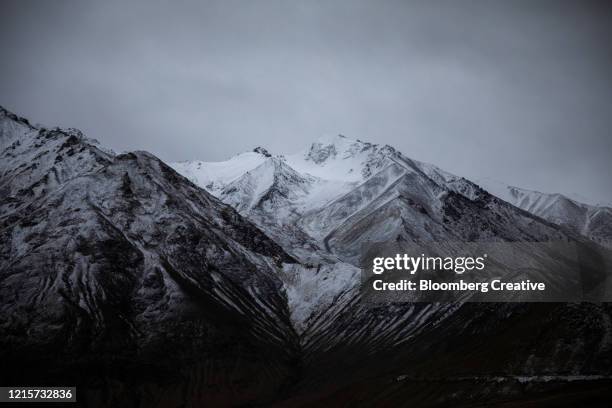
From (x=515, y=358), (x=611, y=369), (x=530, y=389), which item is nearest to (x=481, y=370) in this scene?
(x=515, y=358)

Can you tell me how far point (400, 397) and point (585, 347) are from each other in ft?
169

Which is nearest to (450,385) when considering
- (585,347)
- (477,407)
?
(477,407)

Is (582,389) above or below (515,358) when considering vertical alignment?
below

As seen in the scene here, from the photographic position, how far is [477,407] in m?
170

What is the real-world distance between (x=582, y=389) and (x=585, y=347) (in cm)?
2413

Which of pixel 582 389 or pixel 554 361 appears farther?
pixel 554 361

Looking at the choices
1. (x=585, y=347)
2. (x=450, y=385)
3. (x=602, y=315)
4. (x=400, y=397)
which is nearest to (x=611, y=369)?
(x=585, y=347)

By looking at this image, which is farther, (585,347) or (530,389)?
(585,347)

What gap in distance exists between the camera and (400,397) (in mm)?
199625

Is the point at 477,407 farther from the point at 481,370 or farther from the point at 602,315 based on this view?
the point at 602,315

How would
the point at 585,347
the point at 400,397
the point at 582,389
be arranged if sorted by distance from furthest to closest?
the point at 400,397
the point at 585,347
the point at 582,389

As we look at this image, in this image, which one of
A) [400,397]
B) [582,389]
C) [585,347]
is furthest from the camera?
[400,397]

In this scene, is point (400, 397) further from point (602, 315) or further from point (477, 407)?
point (602, 315)

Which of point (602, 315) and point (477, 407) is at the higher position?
point (602, 315)
